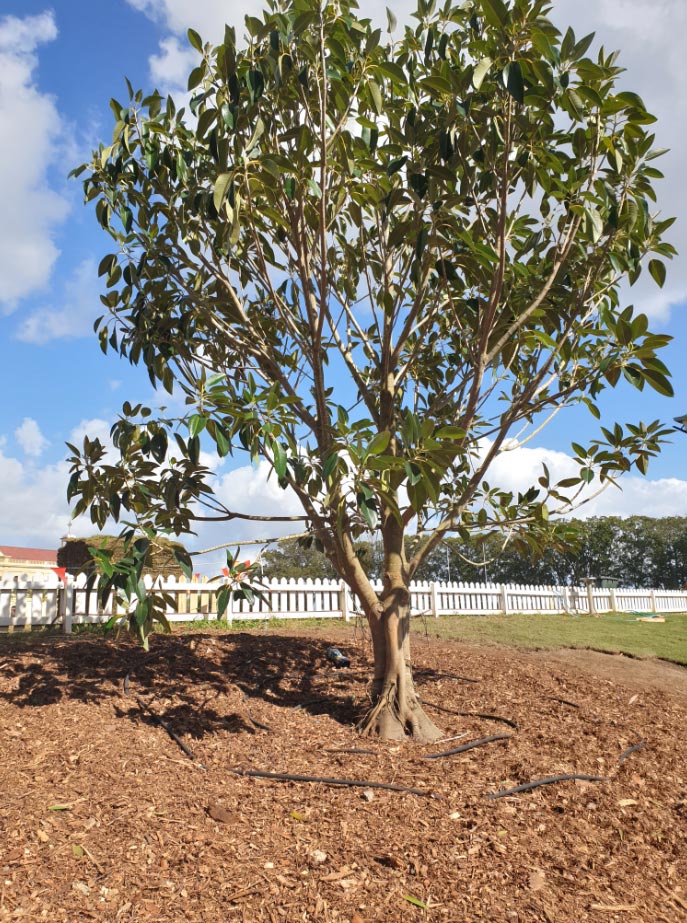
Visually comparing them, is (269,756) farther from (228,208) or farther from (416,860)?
(228,208)

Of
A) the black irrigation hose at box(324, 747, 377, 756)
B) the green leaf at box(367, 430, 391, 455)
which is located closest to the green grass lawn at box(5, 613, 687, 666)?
the black irrigation hose at box(324, 747, 377, 756)

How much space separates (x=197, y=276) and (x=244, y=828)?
14.3ft

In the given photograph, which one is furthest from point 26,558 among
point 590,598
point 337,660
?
point 337,660

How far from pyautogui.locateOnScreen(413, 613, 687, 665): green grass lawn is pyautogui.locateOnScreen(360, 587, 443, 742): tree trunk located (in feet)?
14.6

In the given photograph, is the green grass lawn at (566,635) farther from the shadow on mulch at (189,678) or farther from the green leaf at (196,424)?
the green leaf at (196,424)

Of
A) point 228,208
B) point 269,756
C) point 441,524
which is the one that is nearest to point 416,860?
point 269,756

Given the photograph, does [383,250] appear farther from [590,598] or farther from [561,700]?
[590,598]

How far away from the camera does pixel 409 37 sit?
5000 mm

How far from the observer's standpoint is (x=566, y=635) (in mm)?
12195

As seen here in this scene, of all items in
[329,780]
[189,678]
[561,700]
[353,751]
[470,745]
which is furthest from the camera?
[561,700]

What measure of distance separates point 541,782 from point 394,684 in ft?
4.41

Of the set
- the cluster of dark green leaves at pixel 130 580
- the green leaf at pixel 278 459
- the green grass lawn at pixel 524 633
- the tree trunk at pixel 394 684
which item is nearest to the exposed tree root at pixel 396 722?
the tree trunk at pixel 394 684

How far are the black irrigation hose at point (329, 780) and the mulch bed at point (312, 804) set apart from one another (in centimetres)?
4

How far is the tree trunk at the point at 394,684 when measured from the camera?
484 cm
